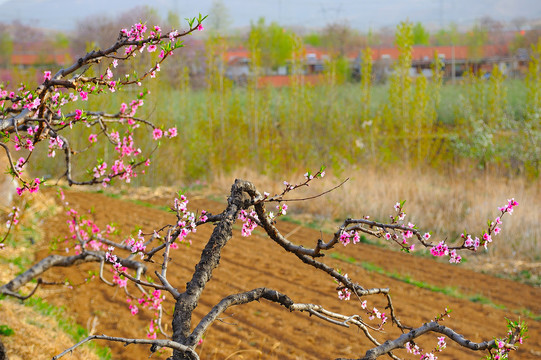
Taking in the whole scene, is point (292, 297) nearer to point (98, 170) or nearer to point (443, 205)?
point (98, 170)

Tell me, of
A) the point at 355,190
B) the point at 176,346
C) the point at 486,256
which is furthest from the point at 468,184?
the point at 176,346

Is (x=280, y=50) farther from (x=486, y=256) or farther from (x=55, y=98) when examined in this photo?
(x=55, y=98)

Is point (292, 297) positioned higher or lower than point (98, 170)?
lower

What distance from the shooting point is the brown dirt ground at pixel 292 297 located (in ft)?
15.4

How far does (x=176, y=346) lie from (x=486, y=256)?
7.26m

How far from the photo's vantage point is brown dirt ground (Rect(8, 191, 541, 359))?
15.4ft

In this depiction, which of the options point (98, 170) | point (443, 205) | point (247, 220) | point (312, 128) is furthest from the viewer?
point (312, 128)

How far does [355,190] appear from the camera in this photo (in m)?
10.3

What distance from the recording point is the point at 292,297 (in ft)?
18.5

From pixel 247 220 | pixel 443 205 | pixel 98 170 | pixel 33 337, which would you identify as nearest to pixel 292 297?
pixel 33 337

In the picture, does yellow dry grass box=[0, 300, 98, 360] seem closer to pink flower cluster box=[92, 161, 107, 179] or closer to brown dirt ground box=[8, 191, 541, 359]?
brown dirt ground box=[8, 191, 541, 359]

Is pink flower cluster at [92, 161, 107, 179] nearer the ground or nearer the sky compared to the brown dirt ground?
nearer the sky

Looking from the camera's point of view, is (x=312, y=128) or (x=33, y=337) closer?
(x=33, y=337)

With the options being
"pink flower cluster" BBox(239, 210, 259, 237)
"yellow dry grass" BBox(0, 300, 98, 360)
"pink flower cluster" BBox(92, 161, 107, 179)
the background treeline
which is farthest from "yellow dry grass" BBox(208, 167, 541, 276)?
"pink flower cluster" BBox(239, 210, 259, 237)
